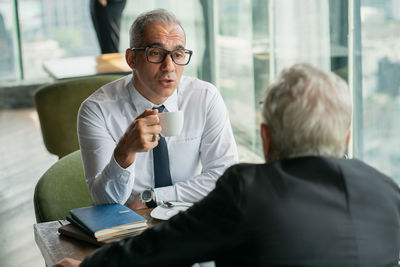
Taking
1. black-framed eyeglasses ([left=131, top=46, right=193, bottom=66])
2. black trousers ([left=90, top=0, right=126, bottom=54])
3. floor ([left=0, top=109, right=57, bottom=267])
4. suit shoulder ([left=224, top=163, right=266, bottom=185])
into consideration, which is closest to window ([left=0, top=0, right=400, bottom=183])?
black trousers ([left=90, top=0, right=126, bottom=54])

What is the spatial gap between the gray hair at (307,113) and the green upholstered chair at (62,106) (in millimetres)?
2369

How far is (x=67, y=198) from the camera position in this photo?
7.44ft

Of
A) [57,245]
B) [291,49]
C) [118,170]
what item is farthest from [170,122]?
[291,49]

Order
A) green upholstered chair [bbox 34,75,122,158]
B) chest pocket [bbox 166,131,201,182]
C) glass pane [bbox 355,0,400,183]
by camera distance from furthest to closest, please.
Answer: green upholstered chair [bbox 34,75,122,158] < glass pane [bbox 355,0,400,183] < chest pocket [bbox 166,131,201,182]

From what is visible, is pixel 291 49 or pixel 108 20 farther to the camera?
pixel 108 20

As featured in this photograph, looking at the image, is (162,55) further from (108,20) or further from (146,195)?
(108,20)

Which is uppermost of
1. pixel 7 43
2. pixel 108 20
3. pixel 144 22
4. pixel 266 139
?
pixel 108 20

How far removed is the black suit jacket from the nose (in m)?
1.07

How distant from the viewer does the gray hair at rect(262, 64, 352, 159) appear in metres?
1.16

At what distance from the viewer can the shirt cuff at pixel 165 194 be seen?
2023 millimetres

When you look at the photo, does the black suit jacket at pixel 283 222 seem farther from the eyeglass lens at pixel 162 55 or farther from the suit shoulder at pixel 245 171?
the eyeglass lens at pixel 162 55

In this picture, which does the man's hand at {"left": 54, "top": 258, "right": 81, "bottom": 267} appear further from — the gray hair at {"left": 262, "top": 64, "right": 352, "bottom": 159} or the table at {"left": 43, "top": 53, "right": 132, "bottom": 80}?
the table at {"left": 43, "top": 53, "right": 132, "bottom": 80}

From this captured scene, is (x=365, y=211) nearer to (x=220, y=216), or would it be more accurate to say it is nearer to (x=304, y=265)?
(x=304, y=265)

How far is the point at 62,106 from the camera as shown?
3475 mm
